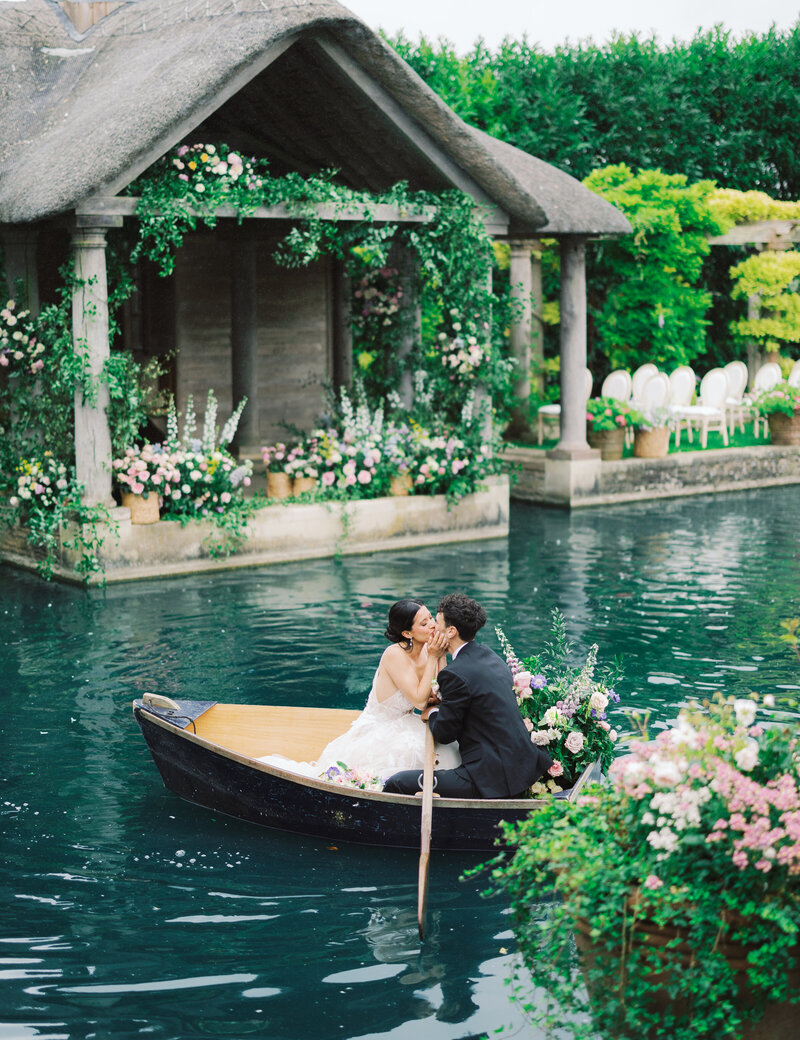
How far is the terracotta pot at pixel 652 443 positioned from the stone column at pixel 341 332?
3756 millimetres

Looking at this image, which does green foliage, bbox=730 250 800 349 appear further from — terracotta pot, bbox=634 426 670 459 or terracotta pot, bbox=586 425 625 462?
terracotta pot, bbox=586 425 625 462

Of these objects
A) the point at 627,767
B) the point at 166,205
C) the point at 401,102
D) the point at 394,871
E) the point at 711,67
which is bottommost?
the point at 394,871

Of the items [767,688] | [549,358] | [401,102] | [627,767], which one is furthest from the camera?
[549,358]

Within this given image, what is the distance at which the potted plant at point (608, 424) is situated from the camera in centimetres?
1691

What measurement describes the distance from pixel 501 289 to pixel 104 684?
42.2ft

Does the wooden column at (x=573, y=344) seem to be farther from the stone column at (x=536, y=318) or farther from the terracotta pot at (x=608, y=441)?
the stone column at (x=536, y=318)

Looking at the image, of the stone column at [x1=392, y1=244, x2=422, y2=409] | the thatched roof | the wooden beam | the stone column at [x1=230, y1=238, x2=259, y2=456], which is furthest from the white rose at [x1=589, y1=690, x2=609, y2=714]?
the stone column at [x1=230, y1=238, x2=259, y2=456]

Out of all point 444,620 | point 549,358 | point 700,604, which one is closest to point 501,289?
point 549,358

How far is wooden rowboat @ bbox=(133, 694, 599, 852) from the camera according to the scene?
609 cm

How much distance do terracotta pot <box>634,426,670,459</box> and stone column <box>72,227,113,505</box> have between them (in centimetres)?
767

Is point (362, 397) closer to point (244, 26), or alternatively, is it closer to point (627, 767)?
point (244, 26)

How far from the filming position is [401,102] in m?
12.9

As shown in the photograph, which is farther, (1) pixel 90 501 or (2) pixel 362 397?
(2) pixel 362 397

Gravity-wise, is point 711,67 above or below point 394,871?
above
